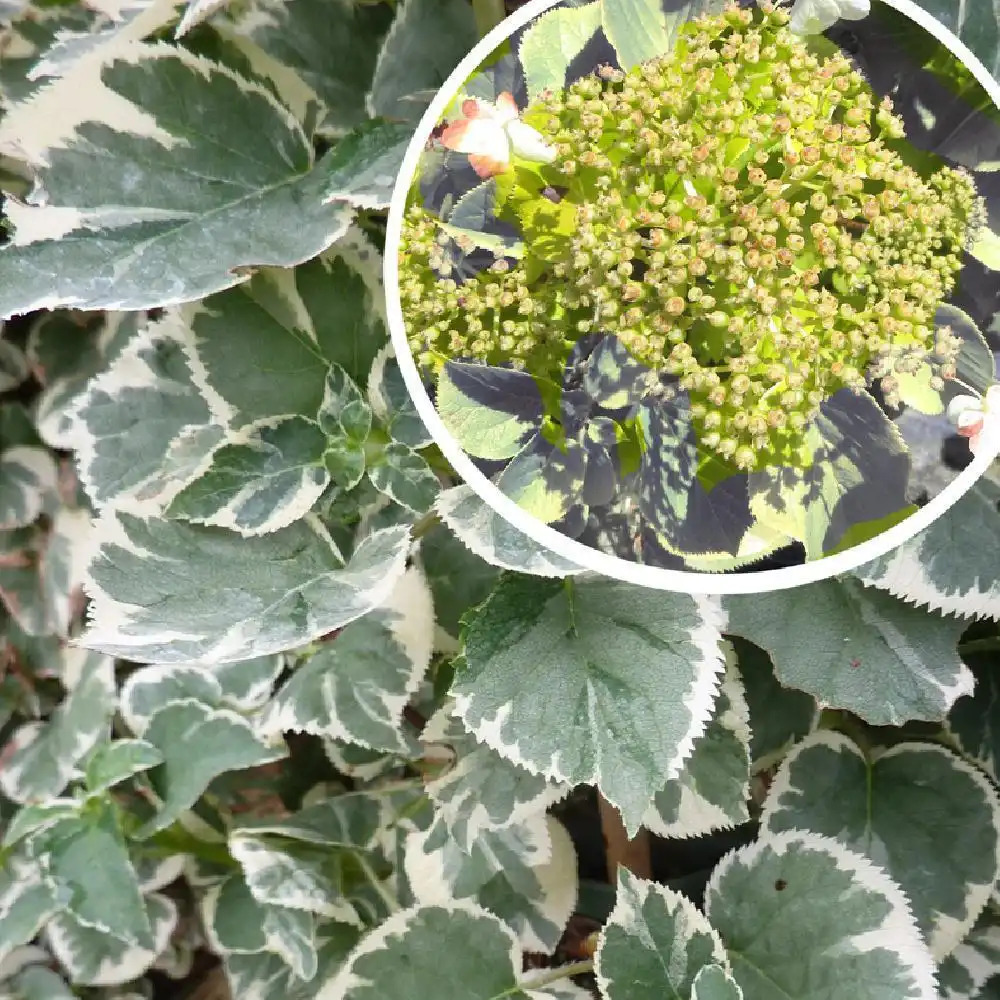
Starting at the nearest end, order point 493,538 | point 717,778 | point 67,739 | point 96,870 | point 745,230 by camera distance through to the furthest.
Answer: point 745,230 → point 493,538 → point 717,778 → point 96,870 → point 67,739

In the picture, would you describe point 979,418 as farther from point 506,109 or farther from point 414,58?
point 414,58

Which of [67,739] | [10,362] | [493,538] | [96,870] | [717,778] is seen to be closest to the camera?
[493,538]

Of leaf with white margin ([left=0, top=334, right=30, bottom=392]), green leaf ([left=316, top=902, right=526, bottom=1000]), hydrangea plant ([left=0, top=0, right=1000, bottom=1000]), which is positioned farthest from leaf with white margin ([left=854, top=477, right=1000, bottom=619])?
leaf with white margin ([left=0, top=334, right=30, bottom=392])

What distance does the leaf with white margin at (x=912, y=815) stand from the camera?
0.64 m

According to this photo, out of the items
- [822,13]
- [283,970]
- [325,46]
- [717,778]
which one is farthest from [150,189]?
[283,970]

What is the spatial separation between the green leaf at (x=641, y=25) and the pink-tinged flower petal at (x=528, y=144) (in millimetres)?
49

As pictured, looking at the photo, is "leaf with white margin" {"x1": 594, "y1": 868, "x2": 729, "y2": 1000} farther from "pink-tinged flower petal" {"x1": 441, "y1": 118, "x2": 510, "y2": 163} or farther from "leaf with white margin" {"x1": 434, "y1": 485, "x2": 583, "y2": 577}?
"pink-tinged flower petal" {"x1": 441, "y1": 118, "x2": 510, "y2": 163}

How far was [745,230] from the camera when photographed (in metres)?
0.41

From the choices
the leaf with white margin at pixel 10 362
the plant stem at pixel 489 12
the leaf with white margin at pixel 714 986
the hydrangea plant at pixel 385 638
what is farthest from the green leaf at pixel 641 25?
the leaf with white margin at pixel 10 362

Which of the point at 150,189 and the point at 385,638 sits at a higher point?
the point at 150,189

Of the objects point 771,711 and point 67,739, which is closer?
point 771,711

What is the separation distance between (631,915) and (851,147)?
43 centimetres

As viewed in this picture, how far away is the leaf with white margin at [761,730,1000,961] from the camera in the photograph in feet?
2.11

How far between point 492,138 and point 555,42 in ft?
0.17
